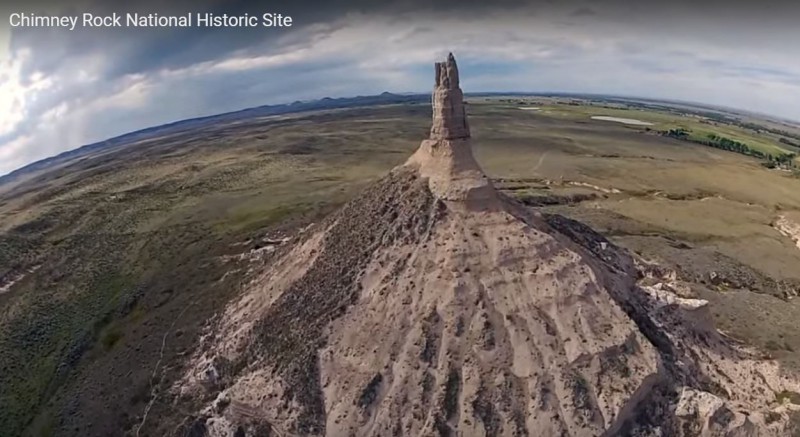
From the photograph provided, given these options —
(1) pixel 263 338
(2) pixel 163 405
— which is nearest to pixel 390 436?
(1) pixel 263 338

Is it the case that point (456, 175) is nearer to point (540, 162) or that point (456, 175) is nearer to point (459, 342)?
point (459, 342)

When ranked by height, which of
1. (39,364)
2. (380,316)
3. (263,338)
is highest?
(380,316)

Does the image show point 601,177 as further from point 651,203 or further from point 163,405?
point 163,405

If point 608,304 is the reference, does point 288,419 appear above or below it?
below

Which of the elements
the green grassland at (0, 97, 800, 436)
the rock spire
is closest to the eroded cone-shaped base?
the rock spire

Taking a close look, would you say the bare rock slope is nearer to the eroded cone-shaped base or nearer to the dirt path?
the eroded cone-shaped base

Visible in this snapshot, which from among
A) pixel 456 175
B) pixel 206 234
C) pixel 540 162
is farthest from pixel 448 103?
pixel 540 162

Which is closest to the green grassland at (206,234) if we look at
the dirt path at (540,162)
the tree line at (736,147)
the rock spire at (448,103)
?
the dirt path at (540,162)
